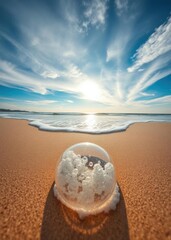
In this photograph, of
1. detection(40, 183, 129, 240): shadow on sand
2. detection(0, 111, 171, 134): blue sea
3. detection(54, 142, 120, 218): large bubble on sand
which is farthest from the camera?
detection(0, 111, 171, 134): blue sea

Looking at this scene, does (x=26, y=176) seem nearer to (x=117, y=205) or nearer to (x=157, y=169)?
(x=117, y=205)

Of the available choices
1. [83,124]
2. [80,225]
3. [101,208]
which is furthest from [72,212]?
[83,124]

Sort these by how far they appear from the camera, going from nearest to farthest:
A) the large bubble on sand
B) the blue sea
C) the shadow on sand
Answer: the shadow on sand
the large bubble on sand
the blue sea

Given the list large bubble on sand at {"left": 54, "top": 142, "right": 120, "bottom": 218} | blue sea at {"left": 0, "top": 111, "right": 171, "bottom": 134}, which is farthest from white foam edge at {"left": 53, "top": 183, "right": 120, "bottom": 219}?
blue sea at {"left": 0, "top": 111, "right": 171, "bottom": 134}

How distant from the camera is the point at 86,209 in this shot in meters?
1.64

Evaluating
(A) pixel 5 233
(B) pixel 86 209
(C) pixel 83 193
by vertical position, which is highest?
(C) pixel 83 193

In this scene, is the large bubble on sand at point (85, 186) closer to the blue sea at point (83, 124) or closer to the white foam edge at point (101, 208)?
the white foam edge at point (101, 208)

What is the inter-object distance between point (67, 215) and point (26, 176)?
118 cm

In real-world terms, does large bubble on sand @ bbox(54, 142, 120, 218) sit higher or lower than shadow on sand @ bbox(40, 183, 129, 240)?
higher

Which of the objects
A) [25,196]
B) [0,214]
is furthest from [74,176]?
[0,214]

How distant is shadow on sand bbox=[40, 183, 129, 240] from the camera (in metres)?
1.44

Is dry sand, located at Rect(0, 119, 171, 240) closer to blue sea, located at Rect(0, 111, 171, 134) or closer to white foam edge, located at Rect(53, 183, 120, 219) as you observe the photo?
white foam edge, located at Rect(53, 183, 120, 219)

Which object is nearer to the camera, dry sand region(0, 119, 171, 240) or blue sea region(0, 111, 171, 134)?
dry sand region(0, 119, 171, 240)

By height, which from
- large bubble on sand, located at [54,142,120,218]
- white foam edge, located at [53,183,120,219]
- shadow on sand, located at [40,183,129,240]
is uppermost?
large bubble on sand, located at [54,142,120,218]
